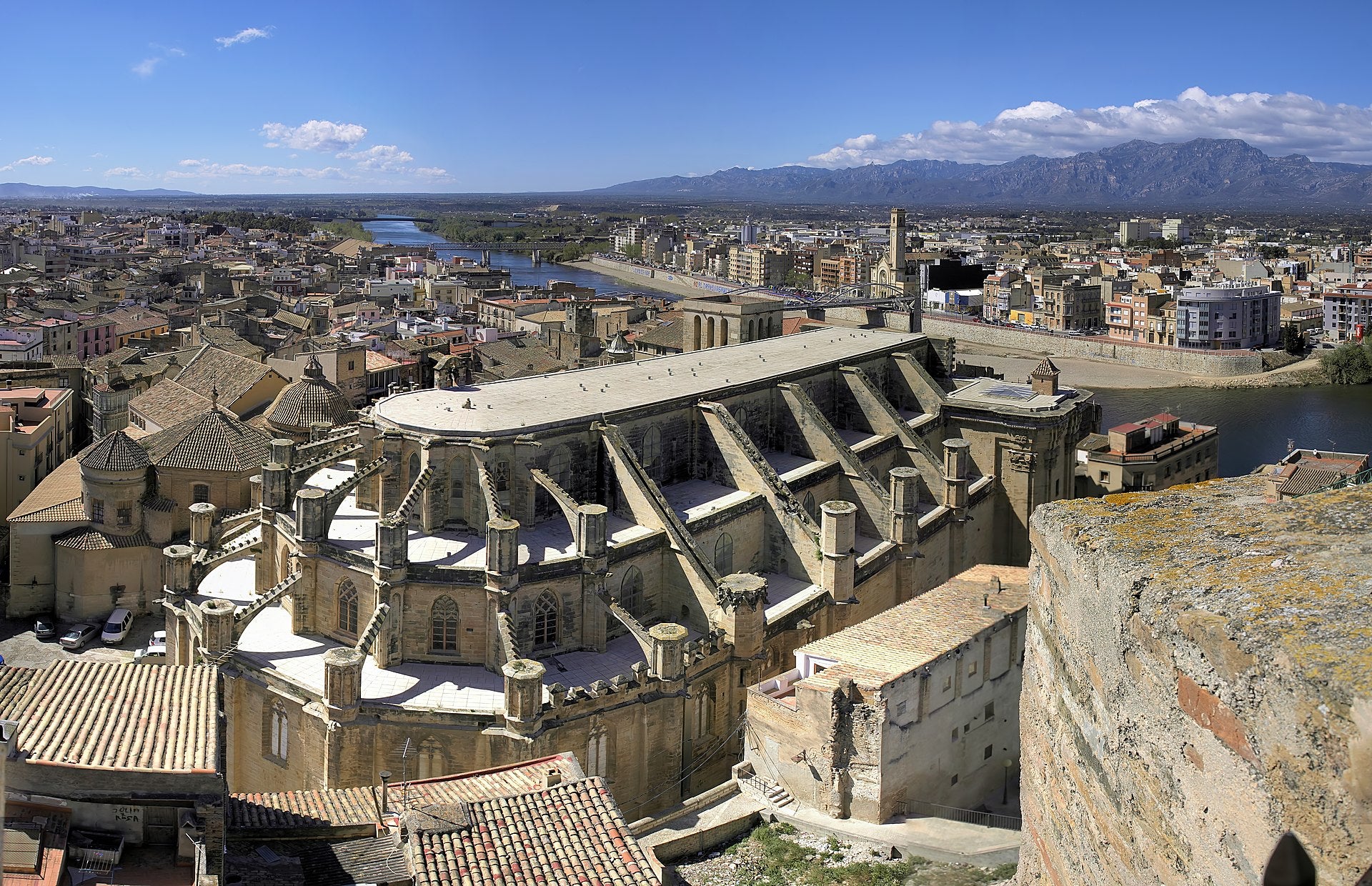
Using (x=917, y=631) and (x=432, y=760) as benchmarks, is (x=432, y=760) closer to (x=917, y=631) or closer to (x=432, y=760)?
(x=432, y=760)

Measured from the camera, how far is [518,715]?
20609 mm

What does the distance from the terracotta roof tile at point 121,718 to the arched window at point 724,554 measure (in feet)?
44.2

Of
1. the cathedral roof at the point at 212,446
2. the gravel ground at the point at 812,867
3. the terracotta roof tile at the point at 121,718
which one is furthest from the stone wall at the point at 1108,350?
the terracotta roof tile at the point at 121,718

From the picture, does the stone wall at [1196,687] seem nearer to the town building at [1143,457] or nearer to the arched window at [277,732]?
the arched window at [277,732]

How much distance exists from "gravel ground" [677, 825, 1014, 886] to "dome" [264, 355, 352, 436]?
90.8ft

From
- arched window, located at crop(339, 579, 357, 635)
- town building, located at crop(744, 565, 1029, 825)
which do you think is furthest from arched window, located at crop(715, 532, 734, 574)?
arched window, located at crop(339, 579, 357, 635)

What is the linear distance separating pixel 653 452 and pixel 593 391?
237cm

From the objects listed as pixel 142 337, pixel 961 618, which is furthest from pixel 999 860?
pixel 142 337

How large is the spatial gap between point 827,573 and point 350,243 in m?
167

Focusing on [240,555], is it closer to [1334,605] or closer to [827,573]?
[827,573]

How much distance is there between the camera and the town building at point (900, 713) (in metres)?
20.5

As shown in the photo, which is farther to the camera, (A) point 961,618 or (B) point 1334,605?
(A) point 961,618

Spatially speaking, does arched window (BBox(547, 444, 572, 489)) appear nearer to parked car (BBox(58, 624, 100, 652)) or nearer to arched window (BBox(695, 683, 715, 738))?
arched window (BBox(695, 683, 715, 738))

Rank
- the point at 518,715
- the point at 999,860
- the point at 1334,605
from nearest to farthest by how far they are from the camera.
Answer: the point at 1334,605 < the point at 999,860 < the point at 518,715
